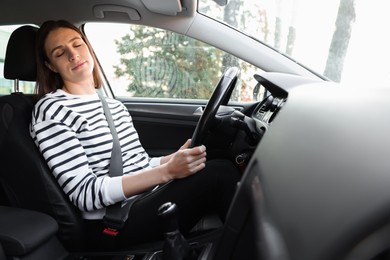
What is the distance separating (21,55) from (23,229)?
73 cm

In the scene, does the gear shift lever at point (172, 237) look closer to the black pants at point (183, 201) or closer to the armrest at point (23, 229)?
the black pants at point (183, 201)

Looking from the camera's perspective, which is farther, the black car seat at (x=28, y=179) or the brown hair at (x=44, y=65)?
the brown hair at (x=44, y=65)

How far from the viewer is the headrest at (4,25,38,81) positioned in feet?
5.12

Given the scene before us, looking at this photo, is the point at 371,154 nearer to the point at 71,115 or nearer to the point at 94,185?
the point at 94,185

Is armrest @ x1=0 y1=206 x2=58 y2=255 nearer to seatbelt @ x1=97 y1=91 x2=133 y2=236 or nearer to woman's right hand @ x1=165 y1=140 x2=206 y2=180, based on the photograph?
seatbelt @ x1=97 y1=91 x2=133 y2=236

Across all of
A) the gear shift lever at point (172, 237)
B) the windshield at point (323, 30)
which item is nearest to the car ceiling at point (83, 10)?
the windshield at point (323, 30)

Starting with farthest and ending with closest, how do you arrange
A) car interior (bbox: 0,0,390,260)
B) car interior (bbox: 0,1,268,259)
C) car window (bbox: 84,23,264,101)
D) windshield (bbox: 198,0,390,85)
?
car window (bbox: 84,23,264,101)
windshield (bbox: 198,0,390,85)
car interior (bbox: 0,1,268,259)
car interior (bbox: 0,0,390,260)

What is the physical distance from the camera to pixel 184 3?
181cm

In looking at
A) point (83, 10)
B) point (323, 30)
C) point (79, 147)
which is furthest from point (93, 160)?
point (323, 30)

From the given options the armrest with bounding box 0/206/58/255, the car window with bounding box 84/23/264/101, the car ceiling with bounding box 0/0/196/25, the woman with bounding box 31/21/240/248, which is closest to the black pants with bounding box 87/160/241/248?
the woman with bounding box 31/21/240/248

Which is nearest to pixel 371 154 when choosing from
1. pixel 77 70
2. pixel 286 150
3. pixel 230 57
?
pixel 286 150

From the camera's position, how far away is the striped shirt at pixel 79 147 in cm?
134

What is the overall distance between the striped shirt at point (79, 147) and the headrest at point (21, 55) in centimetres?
16

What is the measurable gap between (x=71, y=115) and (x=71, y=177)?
233mm
